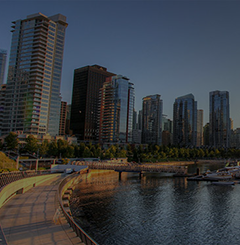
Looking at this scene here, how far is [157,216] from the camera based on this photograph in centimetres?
4131

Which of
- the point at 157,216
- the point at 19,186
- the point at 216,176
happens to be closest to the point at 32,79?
the point at 216,176

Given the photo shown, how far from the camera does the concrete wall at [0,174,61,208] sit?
107 ft

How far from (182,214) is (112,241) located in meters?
17.6

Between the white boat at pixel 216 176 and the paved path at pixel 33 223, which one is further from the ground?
the white boat at pixel 216 176

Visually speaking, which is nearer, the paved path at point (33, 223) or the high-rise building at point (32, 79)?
the paved path at point (33, 223)

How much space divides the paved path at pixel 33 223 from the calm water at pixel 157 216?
20.7 ft

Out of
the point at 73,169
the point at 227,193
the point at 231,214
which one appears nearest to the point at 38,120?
the point at 73,169

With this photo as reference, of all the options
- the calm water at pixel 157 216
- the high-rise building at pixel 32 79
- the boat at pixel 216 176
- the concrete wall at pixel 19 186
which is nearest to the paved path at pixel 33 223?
the concrete wall at pixel 19 186

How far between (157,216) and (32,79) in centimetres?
16400

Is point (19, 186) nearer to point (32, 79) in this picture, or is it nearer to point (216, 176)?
point (216, 176)

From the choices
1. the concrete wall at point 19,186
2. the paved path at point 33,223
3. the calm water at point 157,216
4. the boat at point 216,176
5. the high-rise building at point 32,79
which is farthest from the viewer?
the high-rise building at point 32,79

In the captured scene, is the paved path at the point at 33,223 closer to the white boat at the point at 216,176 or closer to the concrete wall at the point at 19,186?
the concrete wall at the point at 19,186

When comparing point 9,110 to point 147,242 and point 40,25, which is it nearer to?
point 40,25

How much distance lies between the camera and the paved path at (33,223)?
74.3ft
